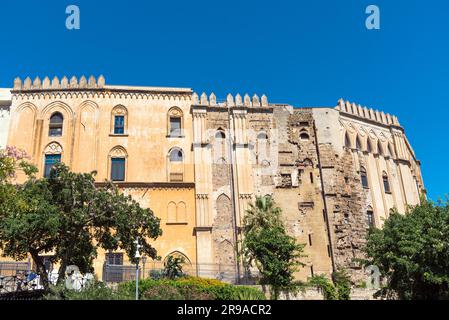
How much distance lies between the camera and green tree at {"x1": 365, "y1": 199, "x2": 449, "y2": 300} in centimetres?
2041

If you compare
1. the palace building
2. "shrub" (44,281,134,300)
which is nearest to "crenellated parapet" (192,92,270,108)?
the palace building

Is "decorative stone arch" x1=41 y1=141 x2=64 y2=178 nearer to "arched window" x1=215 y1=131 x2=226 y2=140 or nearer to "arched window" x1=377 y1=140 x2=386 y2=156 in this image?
"arched window" x1=215 y1=131 x2=226 y2=140

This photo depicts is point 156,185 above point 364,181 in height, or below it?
below

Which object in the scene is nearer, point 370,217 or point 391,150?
point 370,217

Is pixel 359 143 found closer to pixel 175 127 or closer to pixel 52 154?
pixel 175 127

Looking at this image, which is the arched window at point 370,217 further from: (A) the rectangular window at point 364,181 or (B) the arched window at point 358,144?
(B) the arched window at point 358,144

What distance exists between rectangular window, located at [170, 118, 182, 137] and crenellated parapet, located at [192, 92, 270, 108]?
196 cm

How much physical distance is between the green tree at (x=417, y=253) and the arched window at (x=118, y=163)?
690 inches

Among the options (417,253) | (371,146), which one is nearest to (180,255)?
(417,253)

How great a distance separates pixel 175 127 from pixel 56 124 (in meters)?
8.66

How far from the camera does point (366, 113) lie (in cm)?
4003

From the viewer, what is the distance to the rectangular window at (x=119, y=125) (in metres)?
34.0

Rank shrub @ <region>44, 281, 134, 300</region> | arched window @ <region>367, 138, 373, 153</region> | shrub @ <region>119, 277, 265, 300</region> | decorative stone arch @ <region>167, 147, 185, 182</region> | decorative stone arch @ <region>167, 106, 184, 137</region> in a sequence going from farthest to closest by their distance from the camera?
arched window @ <region>367, 138, 373, 153</region>, decorative stone arch @ <region>167, 106, 184, 137</region>, decorative stone arch @ <region>167, 147, 185, 182</region>, shrub @ <region>119, 277, 265, 300</region>, shrub @ <region>44, 281, 134, 300</region>
